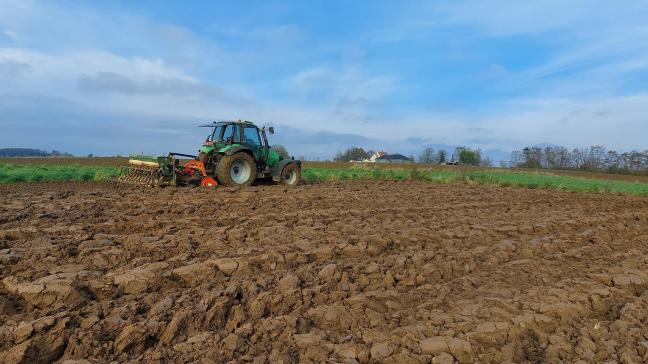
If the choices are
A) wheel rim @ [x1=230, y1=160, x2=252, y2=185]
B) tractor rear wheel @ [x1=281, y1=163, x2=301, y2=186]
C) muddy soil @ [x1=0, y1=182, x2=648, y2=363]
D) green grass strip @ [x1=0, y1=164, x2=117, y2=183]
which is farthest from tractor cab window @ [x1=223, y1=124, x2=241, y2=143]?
green grass strip @ [x1=0, y1=164, x2=117, y2=183]

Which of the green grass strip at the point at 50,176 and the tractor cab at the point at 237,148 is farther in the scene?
the green grass strip at the point at 50,176

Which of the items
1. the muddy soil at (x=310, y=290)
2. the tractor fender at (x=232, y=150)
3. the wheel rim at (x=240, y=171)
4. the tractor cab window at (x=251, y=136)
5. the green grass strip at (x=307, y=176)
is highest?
the tractor cab window at (x=251, y=136)

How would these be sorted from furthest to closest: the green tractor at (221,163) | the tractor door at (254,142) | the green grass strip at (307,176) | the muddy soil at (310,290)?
the green grass strip at (307,176)
the tractor door at (254,142)
the green tractor at (221,163)
the muddy soil at (310,290)

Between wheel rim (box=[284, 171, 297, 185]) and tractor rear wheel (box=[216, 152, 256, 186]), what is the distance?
1577 mm

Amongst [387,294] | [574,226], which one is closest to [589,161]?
[574,226]

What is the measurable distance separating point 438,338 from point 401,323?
0.37 metres

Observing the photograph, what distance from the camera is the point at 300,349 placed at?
3152 millimetres

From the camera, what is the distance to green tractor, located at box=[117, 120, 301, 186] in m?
12.0

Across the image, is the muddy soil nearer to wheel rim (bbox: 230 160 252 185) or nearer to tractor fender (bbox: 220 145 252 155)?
tractor fender (bbox: 220 145 252 155)

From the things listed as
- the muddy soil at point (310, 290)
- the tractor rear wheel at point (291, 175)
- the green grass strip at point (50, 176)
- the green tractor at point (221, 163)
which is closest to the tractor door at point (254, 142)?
the green tractor at point (221, 163)

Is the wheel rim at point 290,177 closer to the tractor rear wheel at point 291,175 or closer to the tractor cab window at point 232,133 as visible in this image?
the tractor rear wheel at point 291,175

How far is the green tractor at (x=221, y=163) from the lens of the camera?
12000 millimetres

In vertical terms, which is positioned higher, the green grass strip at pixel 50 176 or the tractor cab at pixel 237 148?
the tractor cab at pixel 237 148

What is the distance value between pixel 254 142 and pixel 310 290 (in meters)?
9.28
